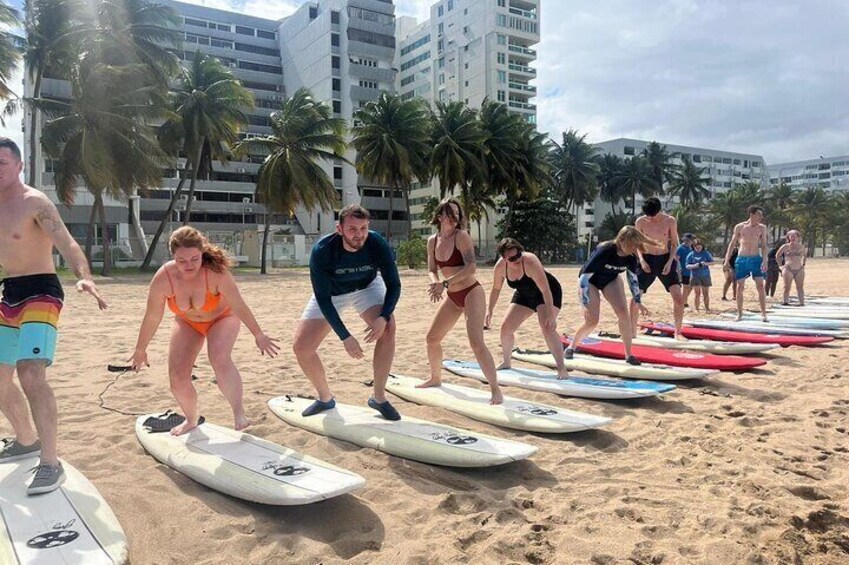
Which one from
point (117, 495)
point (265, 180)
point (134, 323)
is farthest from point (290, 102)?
point (117, 495)

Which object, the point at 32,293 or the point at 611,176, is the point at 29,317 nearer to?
the point at 32,293

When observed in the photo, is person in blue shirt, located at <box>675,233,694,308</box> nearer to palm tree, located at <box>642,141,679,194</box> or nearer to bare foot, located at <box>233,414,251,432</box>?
bare foot, located at <box>233,414,251,432</box>

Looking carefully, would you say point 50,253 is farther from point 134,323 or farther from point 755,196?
point 755,196

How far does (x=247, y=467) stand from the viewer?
11.8 feet

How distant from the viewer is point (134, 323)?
1158 centimetres

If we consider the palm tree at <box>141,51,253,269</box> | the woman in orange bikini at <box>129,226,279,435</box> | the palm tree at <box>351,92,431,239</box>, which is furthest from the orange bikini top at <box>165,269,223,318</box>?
the palm tree at <box>351,92,431,239</box>

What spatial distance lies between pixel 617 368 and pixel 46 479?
5.55 m

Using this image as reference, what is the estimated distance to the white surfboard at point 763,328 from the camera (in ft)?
30.5

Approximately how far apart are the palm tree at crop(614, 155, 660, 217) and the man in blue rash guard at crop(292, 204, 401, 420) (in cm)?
6865

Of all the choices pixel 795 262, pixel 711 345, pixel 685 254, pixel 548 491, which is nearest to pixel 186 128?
pixel 685 254

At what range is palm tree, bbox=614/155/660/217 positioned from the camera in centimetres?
6788

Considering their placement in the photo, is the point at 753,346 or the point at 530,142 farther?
the point at 530,142

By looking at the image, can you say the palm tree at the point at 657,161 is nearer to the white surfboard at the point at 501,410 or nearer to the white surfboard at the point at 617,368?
the white surfboard at the point at 617,368

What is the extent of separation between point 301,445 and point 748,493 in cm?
305
